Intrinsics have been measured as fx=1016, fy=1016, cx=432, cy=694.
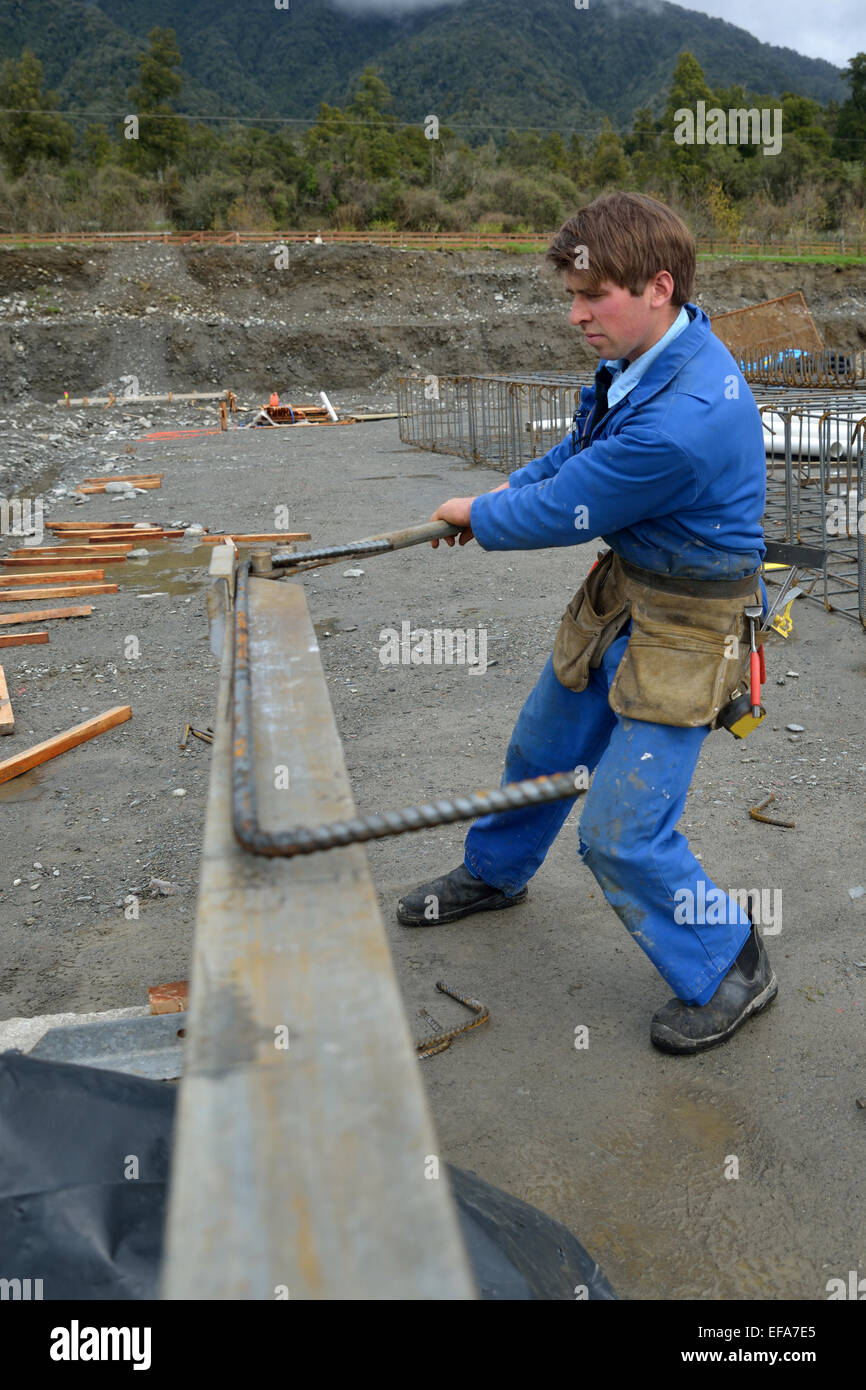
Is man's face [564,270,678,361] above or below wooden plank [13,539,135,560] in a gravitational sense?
above

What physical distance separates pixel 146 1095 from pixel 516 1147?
117cm

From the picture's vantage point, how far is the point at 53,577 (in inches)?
356

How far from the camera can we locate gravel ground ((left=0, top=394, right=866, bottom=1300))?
2.44m

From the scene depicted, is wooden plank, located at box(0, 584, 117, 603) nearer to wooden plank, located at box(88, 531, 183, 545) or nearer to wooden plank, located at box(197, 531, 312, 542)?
wooden plank, located at box(197, 531, 312, 542)

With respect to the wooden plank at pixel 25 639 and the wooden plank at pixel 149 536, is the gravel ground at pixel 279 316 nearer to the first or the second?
the wooden plank at pixel 149 536

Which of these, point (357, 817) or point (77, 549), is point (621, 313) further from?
point (77, 549)

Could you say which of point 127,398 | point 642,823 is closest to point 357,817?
point 642,823

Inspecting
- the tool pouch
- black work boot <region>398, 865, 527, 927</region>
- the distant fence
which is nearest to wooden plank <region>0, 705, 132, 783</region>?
black work boot <region>398, 865, 527, 927</region>

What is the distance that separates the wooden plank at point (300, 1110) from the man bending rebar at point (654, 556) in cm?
147

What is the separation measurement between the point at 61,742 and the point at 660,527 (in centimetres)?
390

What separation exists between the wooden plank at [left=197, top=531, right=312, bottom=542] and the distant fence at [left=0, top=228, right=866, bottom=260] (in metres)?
25.7

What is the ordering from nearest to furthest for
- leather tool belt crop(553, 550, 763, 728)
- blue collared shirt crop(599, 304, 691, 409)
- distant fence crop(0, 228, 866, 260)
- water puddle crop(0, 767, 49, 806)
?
blue collared shirt crop(599, 304, 691, 409) → leather tool belt crop(553, 550, 763, 728) → water puddle crop(0, 767, 49, 806) → distant fence crop(0, 228, 866, 260)

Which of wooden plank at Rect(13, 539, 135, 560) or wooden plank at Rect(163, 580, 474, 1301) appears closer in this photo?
wooden plank at Rect(163, 580, 474, 1301)

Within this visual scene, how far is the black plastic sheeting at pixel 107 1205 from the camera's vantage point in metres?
1.55
